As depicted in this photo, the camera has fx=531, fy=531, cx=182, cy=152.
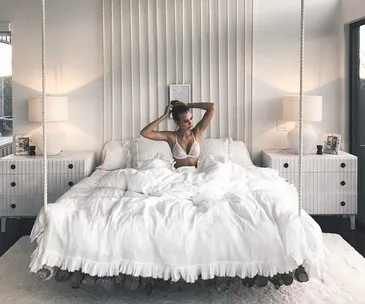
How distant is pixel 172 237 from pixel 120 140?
2902 mm

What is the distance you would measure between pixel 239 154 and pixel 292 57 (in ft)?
4.22

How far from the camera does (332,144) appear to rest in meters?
5.70

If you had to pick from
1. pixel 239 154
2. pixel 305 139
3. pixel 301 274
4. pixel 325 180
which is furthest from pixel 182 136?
pixel 301 274

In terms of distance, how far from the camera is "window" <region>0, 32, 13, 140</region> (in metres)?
6.43

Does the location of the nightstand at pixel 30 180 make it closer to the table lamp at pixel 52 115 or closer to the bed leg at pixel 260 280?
the table lamp at pixel 52 115

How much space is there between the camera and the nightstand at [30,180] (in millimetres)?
5328

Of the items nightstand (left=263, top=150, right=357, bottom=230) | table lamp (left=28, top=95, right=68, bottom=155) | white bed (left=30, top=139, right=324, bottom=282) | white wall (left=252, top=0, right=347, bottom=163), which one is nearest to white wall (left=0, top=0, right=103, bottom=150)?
table lamp (left=28, top=95, right=68, bottom=155)

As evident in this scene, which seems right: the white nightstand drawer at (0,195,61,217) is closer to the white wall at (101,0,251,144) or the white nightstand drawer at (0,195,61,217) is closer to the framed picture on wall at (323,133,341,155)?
the white wall at (101,0,251,144)

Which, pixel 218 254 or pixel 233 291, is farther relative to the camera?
pixel 233 291

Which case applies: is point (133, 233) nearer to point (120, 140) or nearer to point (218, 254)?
point (218, 254)

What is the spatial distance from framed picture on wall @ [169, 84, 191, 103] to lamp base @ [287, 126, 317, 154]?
1.21 metres

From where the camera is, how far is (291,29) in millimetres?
5949

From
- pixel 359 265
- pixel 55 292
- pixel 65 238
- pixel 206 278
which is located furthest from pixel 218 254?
pixel 359 265

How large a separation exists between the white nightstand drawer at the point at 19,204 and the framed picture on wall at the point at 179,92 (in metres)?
1.69
